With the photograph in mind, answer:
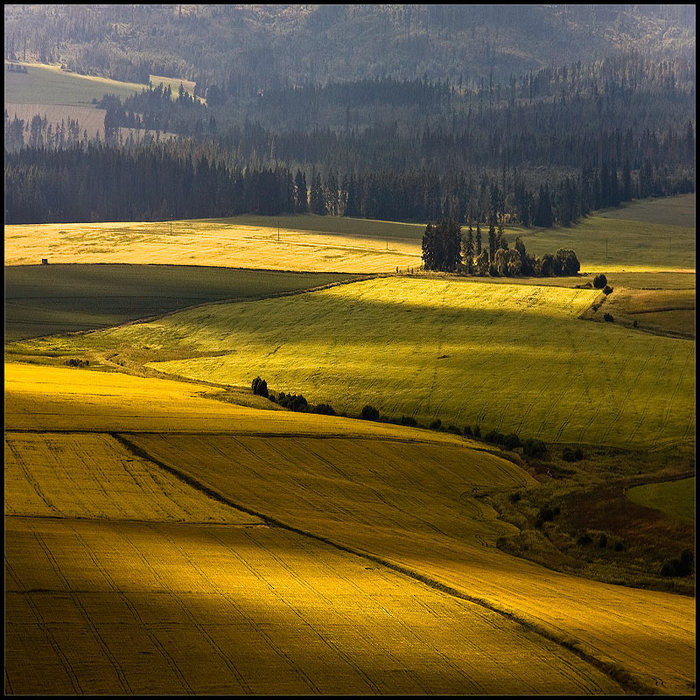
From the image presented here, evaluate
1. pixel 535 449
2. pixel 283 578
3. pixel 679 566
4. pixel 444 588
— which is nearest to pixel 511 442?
pixel 535 449

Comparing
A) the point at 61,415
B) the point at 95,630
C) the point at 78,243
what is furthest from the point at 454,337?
the point at 78,243

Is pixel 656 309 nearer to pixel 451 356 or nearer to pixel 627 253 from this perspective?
pixel 451 356

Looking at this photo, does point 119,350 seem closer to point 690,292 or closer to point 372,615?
point 690,292

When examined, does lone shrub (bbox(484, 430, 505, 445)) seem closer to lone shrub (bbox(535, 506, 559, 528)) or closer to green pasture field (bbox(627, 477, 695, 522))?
green pasture field (bbox(627, 477, 695, 522))

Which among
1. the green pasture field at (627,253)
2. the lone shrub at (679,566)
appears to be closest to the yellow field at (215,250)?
the green pasture field at (627,253)

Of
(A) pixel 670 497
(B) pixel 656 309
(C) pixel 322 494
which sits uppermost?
(B) pixel 656 309
